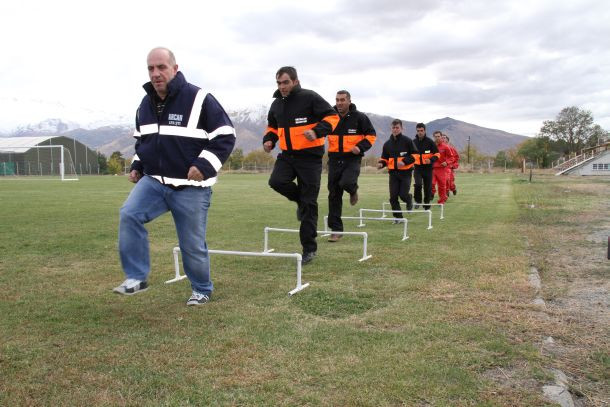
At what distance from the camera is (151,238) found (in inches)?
365

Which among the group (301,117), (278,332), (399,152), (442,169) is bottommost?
(278,332)

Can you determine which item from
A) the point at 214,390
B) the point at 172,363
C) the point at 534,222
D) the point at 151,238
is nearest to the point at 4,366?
the point at 172,363

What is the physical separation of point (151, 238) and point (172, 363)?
243 inches

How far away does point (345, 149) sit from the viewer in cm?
900

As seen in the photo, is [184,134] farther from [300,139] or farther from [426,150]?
[426,150]

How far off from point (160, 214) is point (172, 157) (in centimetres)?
52

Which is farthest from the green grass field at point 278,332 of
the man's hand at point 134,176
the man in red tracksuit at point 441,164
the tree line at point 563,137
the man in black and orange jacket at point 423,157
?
the tree line at point 563,137

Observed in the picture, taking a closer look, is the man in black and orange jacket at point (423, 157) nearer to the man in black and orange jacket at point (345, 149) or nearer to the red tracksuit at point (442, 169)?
the red tracksuit at point (442, 169)

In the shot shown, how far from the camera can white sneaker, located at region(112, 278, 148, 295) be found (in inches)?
171

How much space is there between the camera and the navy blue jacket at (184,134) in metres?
4.57

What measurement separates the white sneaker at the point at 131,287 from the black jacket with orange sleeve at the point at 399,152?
328 inches

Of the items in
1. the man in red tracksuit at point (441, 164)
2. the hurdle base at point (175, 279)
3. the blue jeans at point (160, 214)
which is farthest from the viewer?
the man in red tracksuit at point (441, 164)

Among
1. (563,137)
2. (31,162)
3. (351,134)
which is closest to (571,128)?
(563,137)

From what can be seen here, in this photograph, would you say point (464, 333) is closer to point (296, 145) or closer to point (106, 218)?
point (296, 145)
